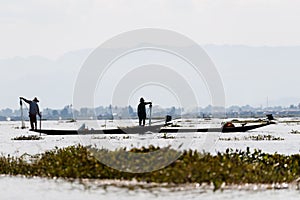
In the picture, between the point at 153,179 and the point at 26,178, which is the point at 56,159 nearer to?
the point at 26,178

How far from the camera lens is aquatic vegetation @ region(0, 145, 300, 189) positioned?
16625mm

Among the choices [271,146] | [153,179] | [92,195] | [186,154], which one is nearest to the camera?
[92,195]

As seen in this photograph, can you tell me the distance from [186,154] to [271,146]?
14.9m

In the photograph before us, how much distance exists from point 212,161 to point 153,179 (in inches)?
71.9

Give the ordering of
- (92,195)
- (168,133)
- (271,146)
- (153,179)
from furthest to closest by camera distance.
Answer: (168,133) < (271,146) < (153,179) < (92,195)

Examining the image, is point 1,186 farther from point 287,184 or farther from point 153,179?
point 287,184

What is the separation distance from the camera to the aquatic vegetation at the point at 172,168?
16.6 meters

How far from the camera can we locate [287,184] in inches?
668

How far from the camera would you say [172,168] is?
1689 cm

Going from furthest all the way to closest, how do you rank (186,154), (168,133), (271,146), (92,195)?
(168,133) < (271,146) < (186,154) < (92,195)

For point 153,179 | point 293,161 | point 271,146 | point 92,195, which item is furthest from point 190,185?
point 271,146

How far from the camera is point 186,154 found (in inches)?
712

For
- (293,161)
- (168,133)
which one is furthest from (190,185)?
(168,133)

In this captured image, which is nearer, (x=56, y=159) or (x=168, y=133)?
(x=56, y=159)
